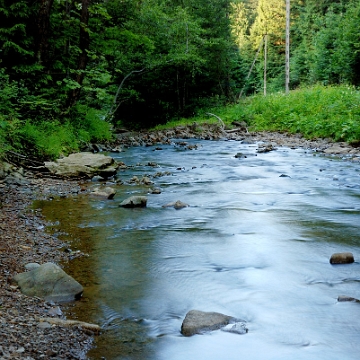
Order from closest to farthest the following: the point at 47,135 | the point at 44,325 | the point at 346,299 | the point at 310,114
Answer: the point at 44,325
the point at 346,299
the point at 47,135
the point at 310,114

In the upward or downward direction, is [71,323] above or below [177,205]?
above

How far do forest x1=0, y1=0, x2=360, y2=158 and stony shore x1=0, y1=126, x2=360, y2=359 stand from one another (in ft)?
3.88

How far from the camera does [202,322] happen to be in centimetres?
337

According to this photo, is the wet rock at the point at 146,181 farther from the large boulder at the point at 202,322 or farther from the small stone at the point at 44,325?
the small stone at the point at 44,325

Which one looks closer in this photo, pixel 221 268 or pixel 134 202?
pixel 221 268

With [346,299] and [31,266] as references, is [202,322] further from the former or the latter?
[31,266]

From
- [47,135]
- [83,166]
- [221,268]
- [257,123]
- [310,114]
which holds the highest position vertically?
[310,114]

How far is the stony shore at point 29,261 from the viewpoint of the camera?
2826 millimetres

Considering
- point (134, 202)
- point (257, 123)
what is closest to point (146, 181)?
point (134, 202)

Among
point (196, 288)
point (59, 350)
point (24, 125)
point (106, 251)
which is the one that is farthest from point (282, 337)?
point (24, 125)

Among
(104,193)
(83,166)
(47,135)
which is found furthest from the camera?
(47,135)

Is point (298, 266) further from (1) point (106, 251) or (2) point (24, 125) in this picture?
(2) point (24, 125)

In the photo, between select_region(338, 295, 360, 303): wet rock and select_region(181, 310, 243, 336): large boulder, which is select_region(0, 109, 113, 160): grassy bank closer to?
select_region(181, 310, 243, 336): large boulder

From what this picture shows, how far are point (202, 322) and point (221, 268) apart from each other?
4.62 ft
